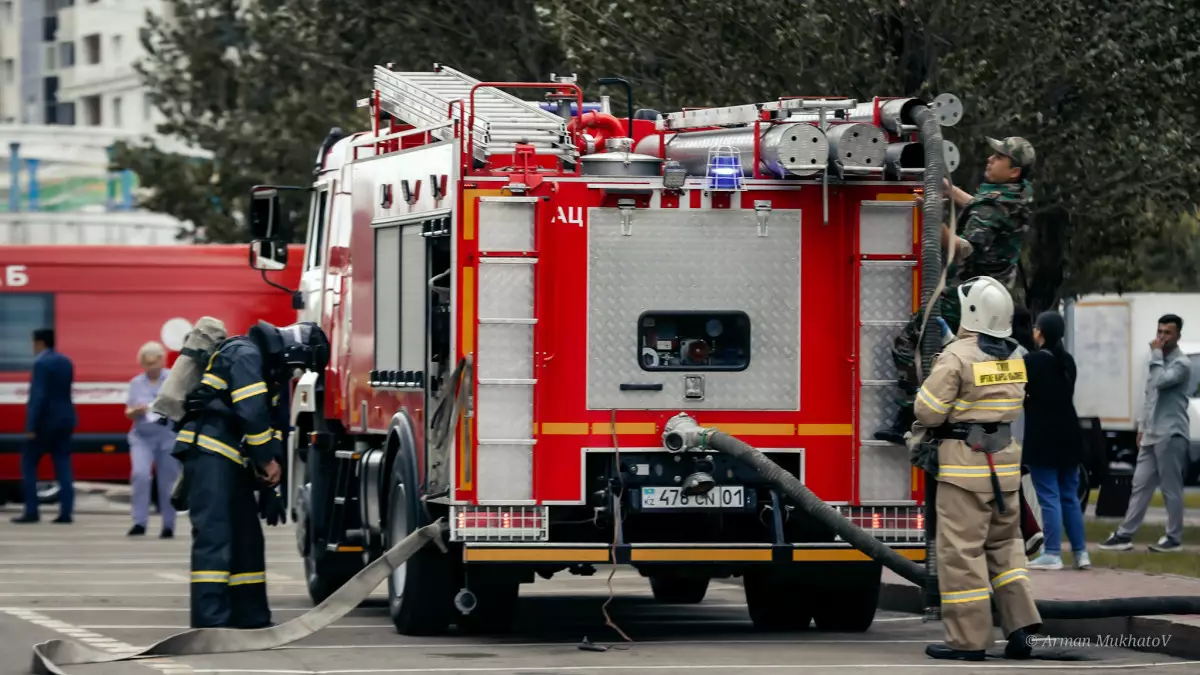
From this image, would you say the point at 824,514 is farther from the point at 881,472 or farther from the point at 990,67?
the point at 990,67

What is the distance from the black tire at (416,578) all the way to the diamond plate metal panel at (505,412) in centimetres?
85

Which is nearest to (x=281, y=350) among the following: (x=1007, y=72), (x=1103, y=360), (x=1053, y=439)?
(x=1053, y=439)

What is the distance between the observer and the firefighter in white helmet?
10.6 metres

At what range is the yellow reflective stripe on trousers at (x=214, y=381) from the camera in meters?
12.1

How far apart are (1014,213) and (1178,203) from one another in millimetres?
7834

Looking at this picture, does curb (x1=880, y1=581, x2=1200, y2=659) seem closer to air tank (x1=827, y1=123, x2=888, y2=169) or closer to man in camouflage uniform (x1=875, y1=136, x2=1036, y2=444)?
man in camouflage uniform (x1=875, y1=136, x2=1036, y2=444)

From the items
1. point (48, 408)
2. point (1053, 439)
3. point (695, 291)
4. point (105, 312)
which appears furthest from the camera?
point (105, 312)

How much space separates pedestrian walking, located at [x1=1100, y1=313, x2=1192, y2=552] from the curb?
204 inches

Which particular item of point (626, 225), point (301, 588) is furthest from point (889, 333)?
point (301, 588)

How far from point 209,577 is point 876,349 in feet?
11.9

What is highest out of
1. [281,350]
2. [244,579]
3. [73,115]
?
[73,115]

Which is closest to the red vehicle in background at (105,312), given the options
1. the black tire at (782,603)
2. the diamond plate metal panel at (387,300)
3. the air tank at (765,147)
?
the diamond plate metal panel at (387,300)

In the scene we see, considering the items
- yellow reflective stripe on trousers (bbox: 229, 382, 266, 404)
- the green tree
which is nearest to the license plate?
yellow reflective stripe on trousers (bbox: 229, 382, 266, 404)

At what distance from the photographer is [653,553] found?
11.1 metres
